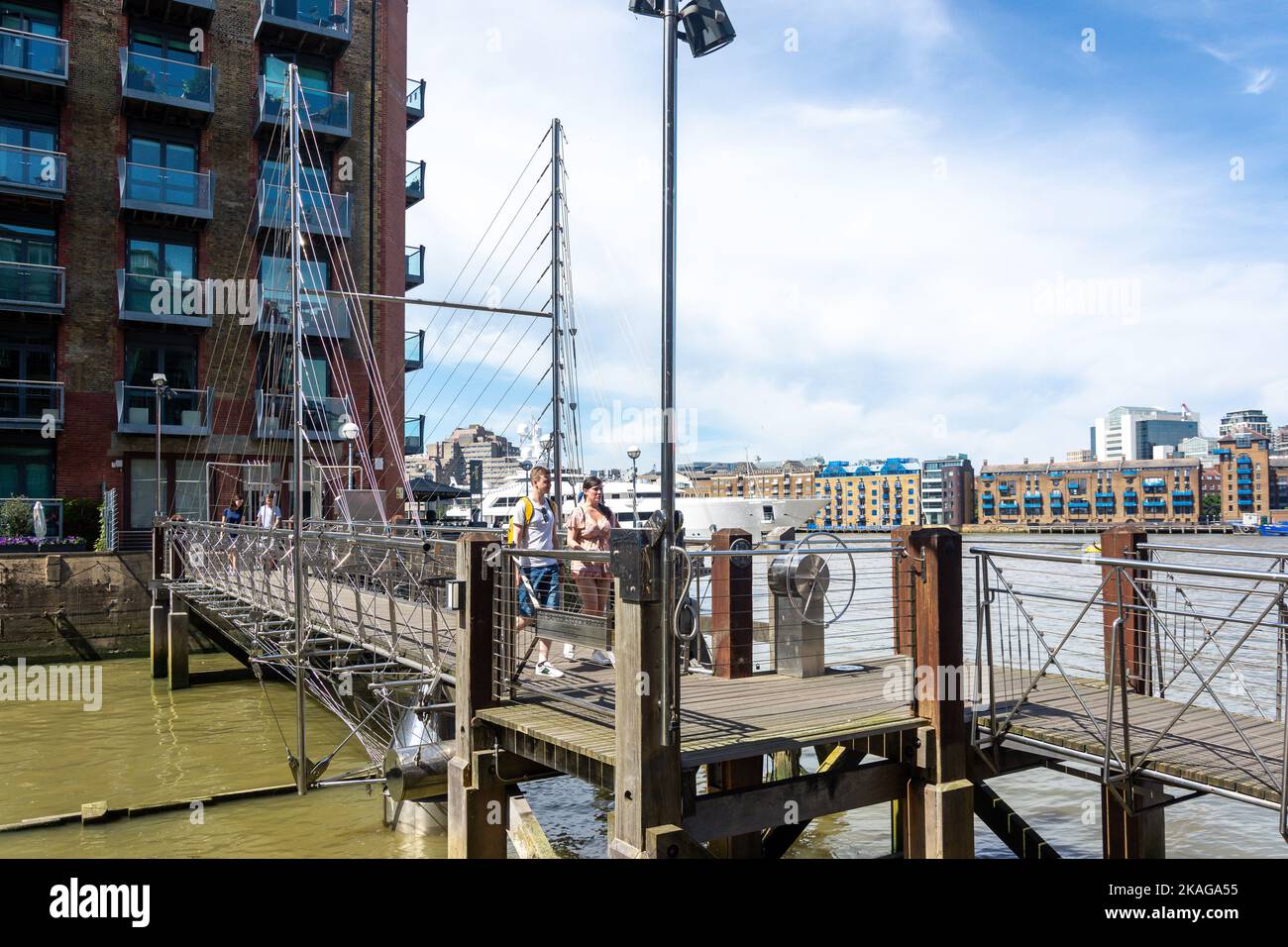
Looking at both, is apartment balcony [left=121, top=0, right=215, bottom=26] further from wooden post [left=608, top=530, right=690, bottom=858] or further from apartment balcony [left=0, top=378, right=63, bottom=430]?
wooden post [left=608, top=530, right=690, bottom=858]

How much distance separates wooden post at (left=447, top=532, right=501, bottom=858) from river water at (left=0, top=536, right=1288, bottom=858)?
317 cm

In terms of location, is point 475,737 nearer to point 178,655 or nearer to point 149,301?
point 178,655

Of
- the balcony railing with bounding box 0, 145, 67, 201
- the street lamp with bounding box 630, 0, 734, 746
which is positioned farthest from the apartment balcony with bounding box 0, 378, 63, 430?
the street lamp with bounding box 630, 0, 734, 746

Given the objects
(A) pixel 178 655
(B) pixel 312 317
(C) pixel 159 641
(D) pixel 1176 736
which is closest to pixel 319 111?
(B) pixel 312 317

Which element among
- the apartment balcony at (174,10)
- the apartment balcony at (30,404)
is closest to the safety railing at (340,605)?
the apartment balcony at (30,404)

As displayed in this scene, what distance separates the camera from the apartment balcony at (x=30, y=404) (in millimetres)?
27953

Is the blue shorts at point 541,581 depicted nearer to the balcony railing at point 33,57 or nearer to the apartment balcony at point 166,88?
the apartment balcony at point 166,88

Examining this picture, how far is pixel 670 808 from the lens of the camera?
561 cm

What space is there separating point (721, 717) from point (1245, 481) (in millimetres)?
188026

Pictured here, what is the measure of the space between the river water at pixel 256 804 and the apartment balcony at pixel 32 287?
1469cm

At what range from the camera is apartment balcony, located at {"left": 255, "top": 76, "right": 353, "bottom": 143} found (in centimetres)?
3147

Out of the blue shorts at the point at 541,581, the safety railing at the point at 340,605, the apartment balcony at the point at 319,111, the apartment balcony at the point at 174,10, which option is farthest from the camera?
the apartment balcony at the point at 319,111

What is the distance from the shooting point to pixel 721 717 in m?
6.95
